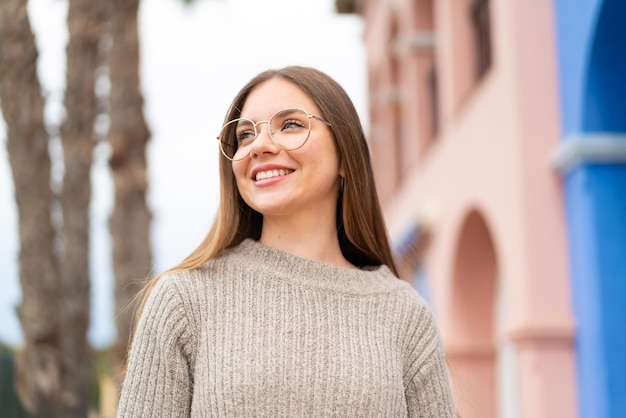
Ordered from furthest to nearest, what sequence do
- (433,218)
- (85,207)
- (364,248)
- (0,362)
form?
(433,218), (0,362), (85,207), (364,248)

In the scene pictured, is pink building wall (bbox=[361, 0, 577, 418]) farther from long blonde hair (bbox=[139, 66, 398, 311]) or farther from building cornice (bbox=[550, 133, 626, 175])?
building cornice (bbox=[550, 133, 626, 175])

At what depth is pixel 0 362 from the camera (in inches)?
364

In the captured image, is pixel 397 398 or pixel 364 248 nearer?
pixel 397 398

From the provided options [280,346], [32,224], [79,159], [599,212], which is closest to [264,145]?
[280,346]

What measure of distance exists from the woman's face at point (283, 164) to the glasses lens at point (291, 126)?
0.05 feet

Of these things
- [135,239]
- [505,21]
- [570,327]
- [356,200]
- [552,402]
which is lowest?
[552,402]

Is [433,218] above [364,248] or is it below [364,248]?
below

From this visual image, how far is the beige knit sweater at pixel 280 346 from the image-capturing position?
2314 mm

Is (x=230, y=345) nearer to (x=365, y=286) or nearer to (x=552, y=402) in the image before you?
(x=365, y=286)

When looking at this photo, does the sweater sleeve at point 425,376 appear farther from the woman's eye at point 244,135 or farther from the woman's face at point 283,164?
the woman's eye at point 244,135

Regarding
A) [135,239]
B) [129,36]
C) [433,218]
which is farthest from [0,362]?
[433,218]

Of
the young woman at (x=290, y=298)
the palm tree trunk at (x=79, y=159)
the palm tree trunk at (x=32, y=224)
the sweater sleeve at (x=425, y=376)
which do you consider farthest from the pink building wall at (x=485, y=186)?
the palm tree trunk at (x=32, y=224)

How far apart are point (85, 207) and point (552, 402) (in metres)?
3.87

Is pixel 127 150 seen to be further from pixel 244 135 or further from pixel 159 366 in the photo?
pixel 159 366
